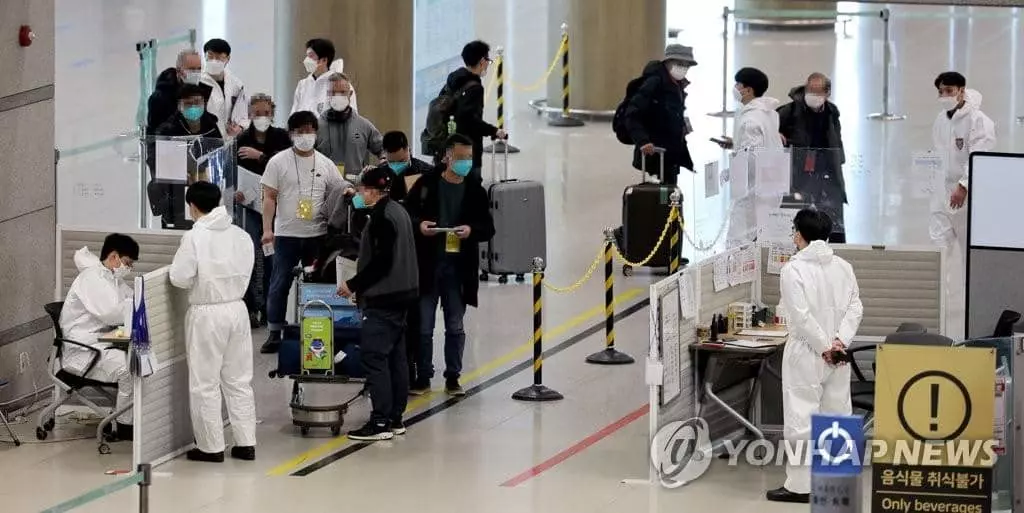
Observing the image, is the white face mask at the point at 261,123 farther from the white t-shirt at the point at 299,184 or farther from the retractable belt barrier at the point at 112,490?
the retractable belt barrier at the point at 112,490

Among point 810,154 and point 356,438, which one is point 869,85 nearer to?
point 810,154

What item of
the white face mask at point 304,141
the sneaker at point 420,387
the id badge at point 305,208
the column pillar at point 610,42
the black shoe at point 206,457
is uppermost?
the column pillar at point 610,42

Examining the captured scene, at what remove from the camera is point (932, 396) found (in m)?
10.6

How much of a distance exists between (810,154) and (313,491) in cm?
519

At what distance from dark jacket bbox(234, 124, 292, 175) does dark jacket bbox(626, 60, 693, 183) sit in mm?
3335

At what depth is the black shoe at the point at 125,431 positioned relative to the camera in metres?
13.6

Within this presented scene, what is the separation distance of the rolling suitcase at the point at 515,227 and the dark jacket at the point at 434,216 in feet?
7.13

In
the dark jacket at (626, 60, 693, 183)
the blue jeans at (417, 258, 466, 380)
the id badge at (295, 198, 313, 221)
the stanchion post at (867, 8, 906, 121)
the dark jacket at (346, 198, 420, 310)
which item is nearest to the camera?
the dark jacket at (346, 198, 420, 310)

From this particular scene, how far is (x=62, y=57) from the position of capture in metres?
28.4

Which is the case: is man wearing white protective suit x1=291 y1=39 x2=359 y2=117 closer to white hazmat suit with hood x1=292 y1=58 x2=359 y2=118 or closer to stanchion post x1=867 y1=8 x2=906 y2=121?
white hazmat suit with hood x1=292 y1=58 x2=359 y2=118

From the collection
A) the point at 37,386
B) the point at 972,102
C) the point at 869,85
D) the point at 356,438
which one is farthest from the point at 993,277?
the point at 869,85

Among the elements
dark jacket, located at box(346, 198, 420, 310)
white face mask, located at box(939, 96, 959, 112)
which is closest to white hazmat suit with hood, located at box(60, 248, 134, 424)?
dark jacket, located at box(346, 198, 420, 310)

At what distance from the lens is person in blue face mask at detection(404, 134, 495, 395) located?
47.4 ft

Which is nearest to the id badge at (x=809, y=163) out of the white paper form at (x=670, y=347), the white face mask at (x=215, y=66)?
the white paper form at (x=670, y=347)
